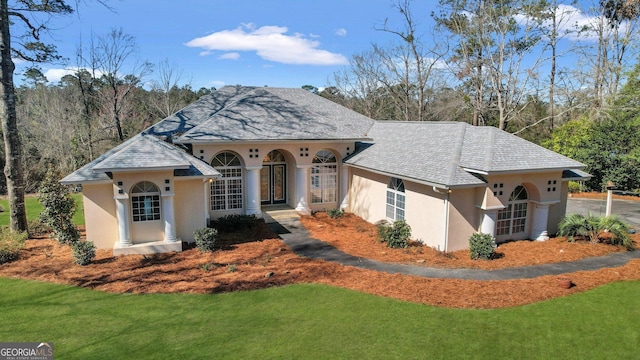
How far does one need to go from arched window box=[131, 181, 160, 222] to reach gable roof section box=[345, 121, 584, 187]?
948 cm

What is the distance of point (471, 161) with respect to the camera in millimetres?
14852

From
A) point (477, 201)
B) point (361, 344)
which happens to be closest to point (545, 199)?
point (477, 201)

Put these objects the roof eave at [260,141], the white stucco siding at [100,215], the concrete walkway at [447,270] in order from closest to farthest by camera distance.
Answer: the concrete walkway at [447,270], the white stucco siding at [100,215], the roof eave at [260,141]

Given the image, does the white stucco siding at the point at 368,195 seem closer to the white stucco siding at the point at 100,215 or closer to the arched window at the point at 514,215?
the arched window at the point at 514,215

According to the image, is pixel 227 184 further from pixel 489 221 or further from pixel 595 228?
pixel 595 228

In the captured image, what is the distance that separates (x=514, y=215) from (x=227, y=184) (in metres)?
13.4

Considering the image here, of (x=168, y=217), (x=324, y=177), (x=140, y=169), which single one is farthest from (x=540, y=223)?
(x=140, y=169)

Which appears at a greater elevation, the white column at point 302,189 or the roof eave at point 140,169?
the roof eave at point 140,169

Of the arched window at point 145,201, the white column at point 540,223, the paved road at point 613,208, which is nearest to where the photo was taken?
→ the arched window at point 145,201

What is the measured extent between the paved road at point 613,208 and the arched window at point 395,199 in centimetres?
1117

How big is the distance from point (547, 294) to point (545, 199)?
20.5ft

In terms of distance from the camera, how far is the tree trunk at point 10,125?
14576 millimetres

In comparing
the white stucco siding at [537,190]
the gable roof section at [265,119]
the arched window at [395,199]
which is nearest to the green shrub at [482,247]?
the white stucco siding at [537,190]

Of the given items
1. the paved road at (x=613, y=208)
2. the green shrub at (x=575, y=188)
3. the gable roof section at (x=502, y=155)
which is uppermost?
the gable roof section at (x=502, y=155)
